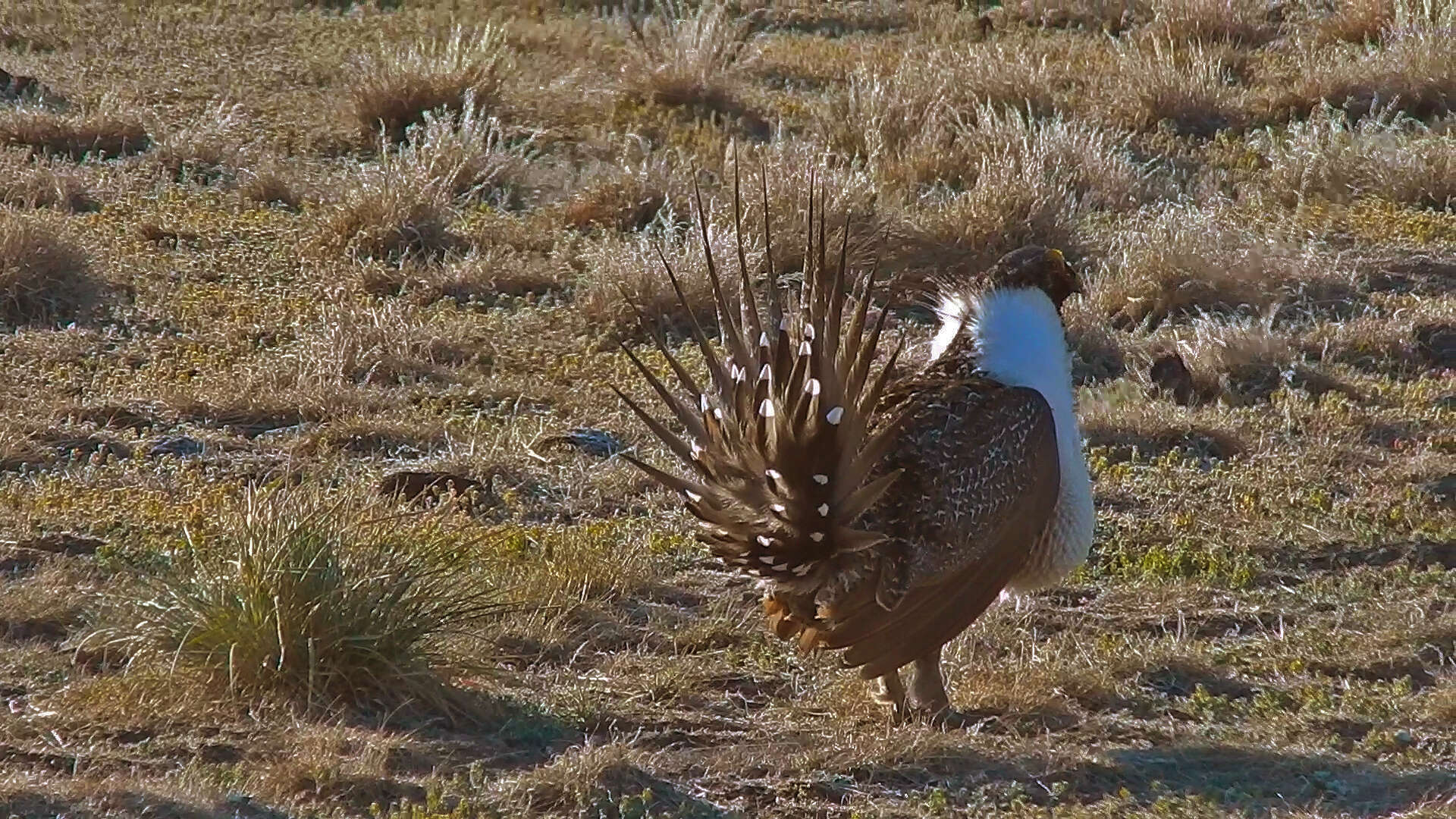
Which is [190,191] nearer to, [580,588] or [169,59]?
[169,59]

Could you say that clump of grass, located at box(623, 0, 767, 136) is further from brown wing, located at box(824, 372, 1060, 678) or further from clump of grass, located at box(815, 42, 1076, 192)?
brown wing, located at box(824, 372, 1060, 678)

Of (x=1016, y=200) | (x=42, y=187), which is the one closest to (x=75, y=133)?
(x=42, y=187)

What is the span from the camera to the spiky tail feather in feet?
15.0

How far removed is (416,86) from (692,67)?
1.69 meters

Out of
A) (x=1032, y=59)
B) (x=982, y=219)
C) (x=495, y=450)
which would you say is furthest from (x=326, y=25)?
(x=495, y=450)

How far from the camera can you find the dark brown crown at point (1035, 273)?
17.7 ft

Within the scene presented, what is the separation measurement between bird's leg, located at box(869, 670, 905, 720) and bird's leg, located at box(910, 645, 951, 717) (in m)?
0.04

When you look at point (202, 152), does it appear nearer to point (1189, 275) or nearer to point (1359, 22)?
point (1189, 275)

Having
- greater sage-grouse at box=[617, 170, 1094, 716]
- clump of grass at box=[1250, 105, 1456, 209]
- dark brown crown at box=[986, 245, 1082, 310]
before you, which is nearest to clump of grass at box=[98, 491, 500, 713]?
greater sage-grouse at box=[617, 170, 1094, 716]

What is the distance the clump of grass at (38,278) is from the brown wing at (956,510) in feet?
15.6

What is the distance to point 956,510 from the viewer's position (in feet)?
16.1

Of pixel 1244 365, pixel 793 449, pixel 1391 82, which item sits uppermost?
pixel 1391 82

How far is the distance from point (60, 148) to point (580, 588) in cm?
582

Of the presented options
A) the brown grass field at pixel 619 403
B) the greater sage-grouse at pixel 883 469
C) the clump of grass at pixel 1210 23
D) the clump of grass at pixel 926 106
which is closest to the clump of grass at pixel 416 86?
the brown grass field at pixel 619 403
